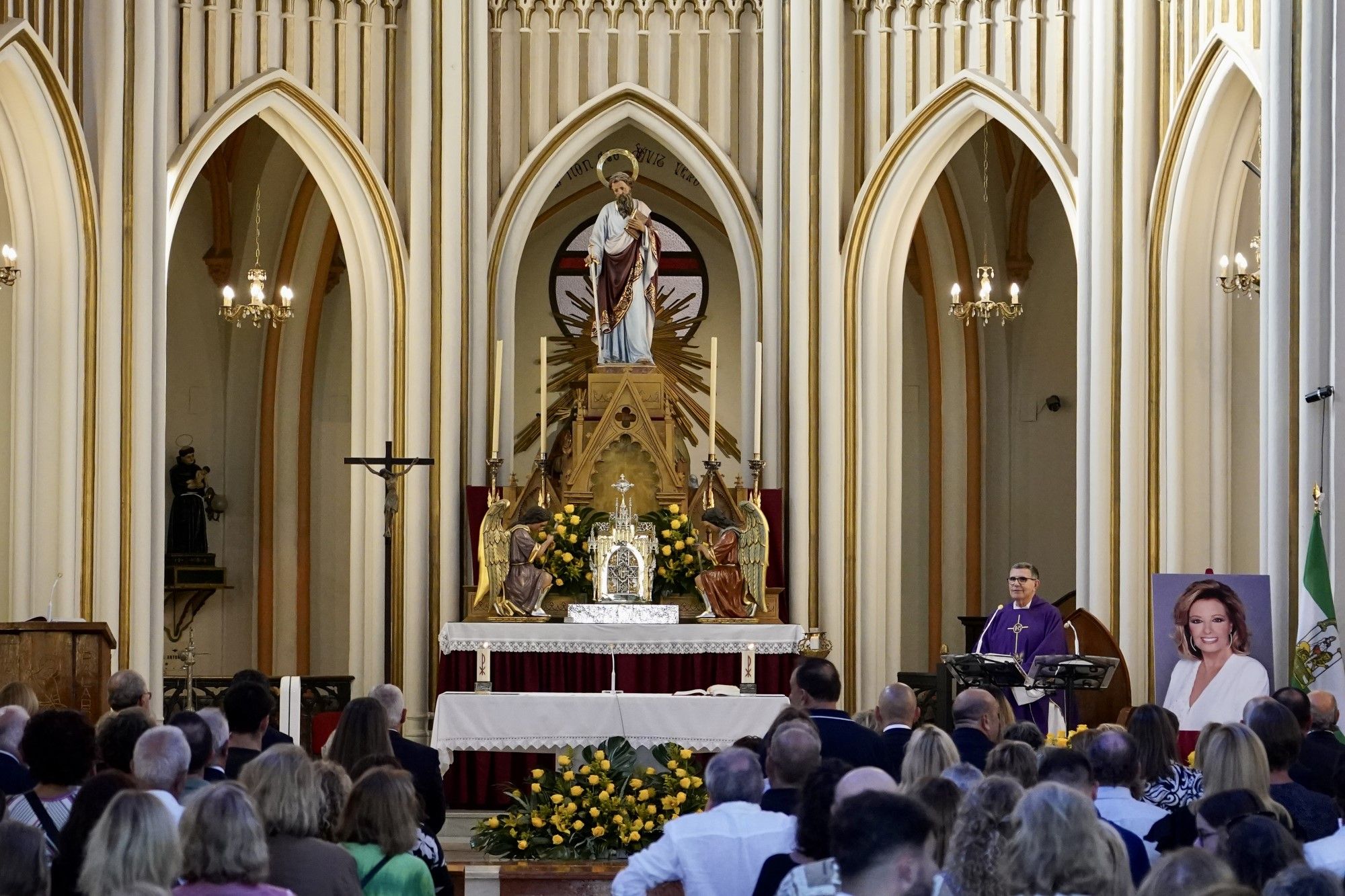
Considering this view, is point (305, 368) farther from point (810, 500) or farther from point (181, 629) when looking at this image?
point (810, 500)

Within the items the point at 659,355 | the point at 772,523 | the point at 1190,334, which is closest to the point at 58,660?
the point at 772,523

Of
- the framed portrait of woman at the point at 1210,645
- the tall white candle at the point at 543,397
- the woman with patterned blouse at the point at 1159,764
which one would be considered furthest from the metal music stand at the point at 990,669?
the tall white candle at the point at 543,397

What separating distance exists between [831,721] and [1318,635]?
4.66 m

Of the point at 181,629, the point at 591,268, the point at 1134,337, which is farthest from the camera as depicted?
the point at 181,629

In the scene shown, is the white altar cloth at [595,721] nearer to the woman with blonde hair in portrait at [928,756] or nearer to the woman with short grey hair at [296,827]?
the woman with blonde hair in portrait at [928,756]

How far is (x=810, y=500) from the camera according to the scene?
16406 mm

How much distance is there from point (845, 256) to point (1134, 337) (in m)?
2.75

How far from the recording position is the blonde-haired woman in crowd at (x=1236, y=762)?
19.0 feet

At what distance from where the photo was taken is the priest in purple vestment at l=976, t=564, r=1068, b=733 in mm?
11562

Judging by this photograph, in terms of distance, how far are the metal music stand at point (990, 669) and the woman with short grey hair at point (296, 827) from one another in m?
5.15

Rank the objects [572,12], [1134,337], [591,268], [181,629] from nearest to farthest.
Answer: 1. [1134,337]
2. [591,268]
3. [572,12]
4. [181,629]

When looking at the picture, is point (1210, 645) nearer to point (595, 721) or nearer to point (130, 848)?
point (595, 721)

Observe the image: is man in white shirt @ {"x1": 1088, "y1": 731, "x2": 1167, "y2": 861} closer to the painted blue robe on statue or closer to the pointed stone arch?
the painted blue robe on statue

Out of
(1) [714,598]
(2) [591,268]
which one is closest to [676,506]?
(1) [714,598]
